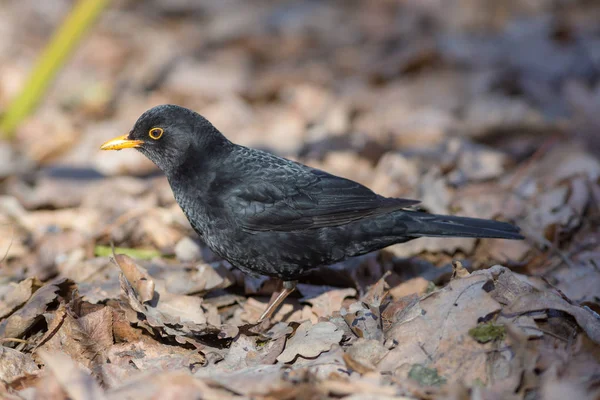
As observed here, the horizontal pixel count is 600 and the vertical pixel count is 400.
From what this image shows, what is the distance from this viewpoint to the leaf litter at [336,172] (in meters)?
3.19

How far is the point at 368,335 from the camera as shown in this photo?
3527 millimetres

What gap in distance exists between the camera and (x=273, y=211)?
14.5ft

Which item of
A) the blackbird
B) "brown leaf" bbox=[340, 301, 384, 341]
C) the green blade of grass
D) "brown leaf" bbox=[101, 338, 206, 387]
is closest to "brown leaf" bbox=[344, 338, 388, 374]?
"brown leaf" bbox=[340, 301, 384, 341]

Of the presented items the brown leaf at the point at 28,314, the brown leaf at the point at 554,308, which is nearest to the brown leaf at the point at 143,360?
the brown leaf at the point at 28,314

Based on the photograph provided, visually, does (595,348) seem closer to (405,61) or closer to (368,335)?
(368,335)

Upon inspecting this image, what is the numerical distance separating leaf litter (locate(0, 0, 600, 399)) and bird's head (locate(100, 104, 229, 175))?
2.60 ft

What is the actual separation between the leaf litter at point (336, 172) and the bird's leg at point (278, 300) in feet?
0.32

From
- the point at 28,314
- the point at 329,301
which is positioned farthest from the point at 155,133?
the point at 329,301

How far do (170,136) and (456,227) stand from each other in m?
2.07

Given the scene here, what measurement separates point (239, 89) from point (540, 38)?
426cm

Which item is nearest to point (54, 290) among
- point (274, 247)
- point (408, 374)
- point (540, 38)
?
point (274, 247)

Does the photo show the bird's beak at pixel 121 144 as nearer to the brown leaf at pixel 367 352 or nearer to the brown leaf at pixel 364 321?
the brown leaf at pixel 364 321

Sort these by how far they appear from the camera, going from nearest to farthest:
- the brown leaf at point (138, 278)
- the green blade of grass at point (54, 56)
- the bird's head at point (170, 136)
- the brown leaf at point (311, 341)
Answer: the brown leaf at point (311, 341) < the brown leaf at point (138, 278) < the bird's head at point (170, 136) < the green blade of grass at point (54, 56)

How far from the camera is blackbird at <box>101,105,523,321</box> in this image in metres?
4.35
